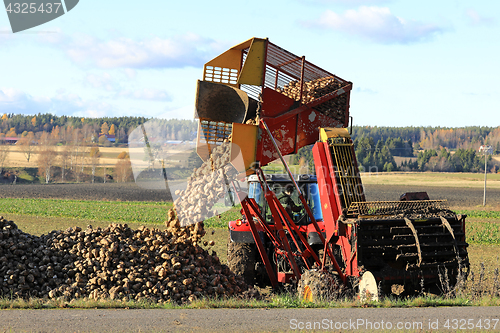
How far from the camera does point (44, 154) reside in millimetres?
85188

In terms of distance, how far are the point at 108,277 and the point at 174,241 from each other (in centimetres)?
126

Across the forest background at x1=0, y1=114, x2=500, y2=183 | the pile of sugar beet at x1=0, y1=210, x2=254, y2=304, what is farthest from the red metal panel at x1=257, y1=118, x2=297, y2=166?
the forest background at x1=0, y1=114, x2=500, y2=183

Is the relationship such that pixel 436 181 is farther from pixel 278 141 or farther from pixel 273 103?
pixel 273 103

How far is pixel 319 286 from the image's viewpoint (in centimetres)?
692

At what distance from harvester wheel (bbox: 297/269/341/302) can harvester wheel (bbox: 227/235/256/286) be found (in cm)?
164

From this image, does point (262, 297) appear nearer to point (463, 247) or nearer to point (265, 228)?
point (265, 228)

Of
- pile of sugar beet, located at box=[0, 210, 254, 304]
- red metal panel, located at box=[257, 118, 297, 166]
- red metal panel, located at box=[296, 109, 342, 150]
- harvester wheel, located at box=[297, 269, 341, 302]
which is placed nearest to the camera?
harvester wheel, located at box=[297, 269, 341, 302]

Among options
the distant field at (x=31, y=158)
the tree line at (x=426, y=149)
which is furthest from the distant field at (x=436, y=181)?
the distant field at (x=31, y=158)

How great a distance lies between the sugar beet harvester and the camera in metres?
6.93

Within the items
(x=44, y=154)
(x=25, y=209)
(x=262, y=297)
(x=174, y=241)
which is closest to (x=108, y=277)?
(x=174, y=241)

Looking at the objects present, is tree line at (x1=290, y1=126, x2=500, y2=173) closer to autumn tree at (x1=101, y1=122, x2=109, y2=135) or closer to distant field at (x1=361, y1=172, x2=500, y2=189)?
distant field at (x1=361, y1=172, x2=500, y2=189)

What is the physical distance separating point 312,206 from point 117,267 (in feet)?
11.7

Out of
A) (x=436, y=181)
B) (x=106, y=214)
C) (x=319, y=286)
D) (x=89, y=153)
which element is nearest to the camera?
(x=319, y=286)

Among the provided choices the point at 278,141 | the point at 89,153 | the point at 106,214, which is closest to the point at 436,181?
the point at 106,214
